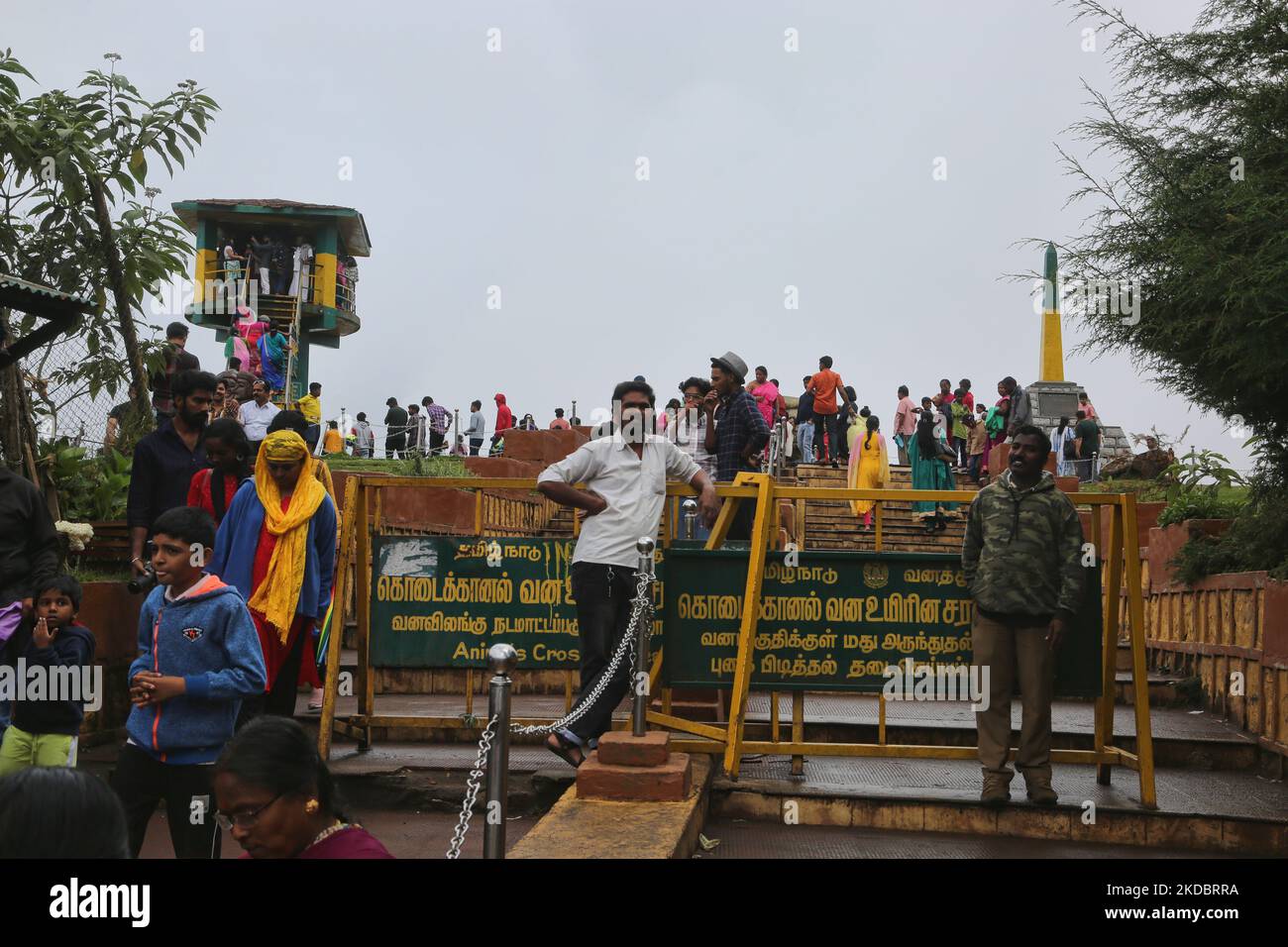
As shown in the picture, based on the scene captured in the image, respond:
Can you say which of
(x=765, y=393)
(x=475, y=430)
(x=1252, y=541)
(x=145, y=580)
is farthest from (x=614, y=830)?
(x=475, y=430)

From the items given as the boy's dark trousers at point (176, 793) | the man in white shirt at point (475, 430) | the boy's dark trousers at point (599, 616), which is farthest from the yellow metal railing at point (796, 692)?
the man in white shirt at point (475, 430)

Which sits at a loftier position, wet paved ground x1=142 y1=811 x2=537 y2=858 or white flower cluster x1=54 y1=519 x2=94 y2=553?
white flower cluster x1=54 y1=519 x2=94 y2=553

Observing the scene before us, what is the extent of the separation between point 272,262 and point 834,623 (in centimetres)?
4360

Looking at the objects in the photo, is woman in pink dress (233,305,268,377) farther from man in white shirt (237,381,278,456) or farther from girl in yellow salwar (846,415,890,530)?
girl in yellow salwar (846,415,890,530)

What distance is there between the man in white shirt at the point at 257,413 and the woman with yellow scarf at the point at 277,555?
238 inches

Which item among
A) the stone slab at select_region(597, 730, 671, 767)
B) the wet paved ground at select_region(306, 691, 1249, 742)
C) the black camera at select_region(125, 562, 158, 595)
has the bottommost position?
the wet paved ground at select_region(306, 691, 1249, 742)

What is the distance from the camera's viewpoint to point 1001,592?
734 cm

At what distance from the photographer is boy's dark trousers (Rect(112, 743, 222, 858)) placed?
4.82m

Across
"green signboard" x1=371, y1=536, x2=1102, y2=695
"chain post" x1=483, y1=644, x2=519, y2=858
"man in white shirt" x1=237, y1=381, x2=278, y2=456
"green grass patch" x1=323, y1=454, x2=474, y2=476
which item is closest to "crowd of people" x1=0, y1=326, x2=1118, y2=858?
"green signboard" x1=371, y1=536, x2=1102, y2=695

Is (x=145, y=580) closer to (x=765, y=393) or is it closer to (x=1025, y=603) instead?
(x=1025, y=603)

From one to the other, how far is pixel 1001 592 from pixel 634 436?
84.0 inches

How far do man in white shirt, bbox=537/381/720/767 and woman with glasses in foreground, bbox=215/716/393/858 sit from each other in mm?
3902

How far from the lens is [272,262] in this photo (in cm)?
4819
